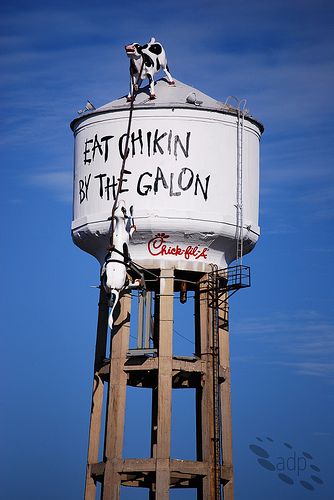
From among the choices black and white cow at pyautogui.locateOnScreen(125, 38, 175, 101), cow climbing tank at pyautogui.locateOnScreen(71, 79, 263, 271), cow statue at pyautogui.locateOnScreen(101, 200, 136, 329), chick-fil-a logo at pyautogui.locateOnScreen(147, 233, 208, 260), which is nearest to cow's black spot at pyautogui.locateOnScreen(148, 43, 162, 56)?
black and white cow at pyautogui.locateOnScreen(125, 38, 175, 101)

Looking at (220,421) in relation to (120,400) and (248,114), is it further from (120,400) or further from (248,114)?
(248,114)

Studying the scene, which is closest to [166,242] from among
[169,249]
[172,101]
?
[169,249]

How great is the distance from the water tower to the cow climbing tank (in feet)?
0.12

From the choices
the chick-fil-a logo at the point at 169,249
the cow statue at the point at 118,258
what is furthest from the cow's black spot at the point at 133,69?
the chick-fil-a logo at the point at 169,249

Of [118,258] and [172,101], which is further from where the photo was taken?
[172,101]

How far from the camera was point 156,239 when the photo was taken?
54.5 meters

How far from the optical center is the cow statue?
176ft

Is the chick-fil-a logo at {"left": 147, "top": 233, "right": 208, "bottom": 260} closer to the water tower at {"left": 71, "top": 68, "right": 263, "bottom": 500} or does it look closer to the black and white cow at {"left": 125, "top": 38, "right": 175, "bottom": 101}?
the water tower at {"left": 71, "top": 68, "right": 263, "bottom": 500}

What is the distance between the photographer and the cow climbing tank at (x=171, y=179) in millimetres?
54500

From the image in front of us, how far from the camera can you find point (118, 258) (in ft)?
176

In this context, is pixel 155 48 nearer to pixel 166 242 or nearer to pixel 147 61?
pixel 147 61

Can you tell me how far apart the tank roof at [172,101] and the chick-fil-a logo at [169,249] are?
4824mm

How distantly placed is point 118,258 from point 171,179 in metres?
3.57

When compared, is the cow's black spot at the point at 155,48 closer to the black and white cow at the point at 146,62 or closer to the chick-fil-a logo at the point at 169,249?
the black and white cow at the point at 146,62
